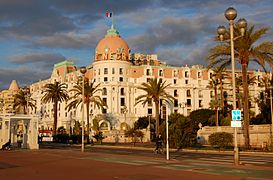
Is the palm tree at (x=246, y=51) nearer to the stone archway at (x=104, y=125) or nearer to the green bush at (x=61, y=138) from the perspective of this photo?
the green bush at (x=61, y=138)

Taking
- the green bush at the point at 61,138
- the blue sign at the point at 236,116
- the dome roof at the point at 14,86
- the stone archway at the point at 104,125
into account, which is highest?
the dome roof at the point at 14,86

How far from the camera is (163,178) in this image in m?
14.3

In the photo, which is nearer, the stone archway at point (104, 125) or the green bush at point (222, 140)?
the green bush at point (222, 140)

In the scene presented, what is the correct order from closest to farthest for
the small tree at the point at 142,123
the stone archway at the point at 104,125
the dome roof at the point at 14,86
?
the small tree at the point at 142,123 < the stone archway at the point at 104,125 < the dome roof at the point at 14,86

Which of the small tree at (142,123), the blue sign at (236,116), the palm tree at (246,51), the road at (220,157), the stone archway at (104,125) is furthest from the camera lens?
the stone archway at (104,125)

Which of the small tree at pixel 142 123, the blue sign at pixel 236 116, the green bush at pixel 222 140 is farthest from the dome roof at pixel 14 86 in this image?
the blue sign at pixel 236 116

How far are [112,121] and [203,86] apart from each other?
29.7 meters

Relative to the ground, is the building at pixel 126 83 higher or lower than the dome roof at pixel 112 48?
lower

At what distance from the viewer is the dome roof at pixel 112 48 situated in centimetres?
10331

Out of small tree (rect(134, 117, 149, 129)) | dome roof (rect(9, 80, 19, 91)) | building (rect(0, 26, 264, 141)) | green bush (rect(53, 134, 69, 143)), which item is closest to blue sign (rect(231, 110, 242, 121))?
green bush (rect(53, 134, 69, 143))

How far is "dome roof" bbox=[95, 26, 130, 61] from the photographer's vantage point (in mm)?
103312

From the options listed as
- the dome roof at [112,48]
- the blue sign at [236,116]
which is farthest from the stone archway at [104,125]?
the blue sign at [236,116]

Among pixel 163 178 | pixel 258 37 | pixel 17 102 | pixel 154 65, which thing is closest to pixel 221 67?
pixel 258 37

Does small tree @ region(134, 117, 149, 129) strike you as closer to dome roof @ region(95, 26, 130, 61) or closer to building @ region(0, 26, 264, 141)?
building @ region(0, 26, 264, 141)
